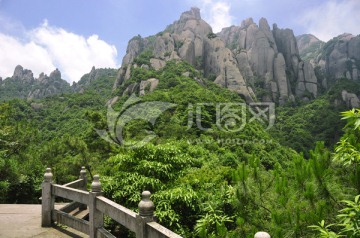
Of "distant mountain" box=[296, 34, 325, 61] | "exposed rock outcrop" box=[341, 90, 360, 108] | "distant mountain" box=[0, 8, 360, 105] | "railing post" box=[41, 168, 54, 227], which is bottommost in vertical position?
"railing post" box=[41, 168, 54, 227]

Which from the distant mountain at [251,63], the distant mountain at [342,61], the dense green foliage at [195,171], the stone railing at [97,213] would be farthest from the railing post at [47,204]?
the distant mountain at [342,61]

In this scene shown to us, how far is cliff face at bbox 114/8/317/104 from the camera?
58.3 meters

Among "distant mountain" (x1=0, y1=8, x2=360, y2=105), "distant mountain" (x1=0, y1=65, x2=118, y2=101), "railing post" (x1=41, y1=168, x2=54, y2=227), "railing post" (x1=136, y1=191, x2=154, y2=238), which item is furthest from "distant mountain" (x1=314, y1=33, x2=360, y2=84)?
"railing post" (x1=136, y1=191, x2=154, y2=238)

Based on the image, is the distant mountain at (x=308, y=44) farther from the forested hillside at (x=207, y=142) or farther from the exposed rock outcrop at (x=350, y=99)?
the exposed rock outcrop at (x=350, y=99)

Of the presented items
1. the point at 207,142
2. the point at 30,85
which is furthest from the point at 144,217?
the point at 30,85

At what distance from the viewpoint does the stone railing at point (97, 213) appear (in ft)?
11.6

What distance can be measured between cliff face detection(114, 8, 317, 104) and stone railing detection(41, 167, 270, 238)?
48935 millimetres

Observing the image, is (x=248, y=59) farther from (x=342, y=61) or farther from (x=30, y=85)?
→ (x=30, y=85)

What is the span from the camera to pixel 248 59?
67.1m

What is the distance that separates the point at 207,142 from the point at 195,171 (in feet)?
54.0

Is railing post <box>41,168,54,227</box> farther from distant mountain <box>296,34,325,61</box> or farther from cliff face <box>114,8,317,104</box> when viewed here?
distant mountain <box>296,34,325,61</box>

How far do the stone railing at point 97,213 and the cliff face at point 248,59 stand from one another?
48935mm

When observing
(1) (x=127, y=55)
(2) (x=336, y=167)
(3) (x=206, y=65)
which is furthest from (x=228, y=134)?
(1) (x=127, y=55)

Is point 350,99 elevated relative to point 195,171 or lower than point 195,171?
elevated
